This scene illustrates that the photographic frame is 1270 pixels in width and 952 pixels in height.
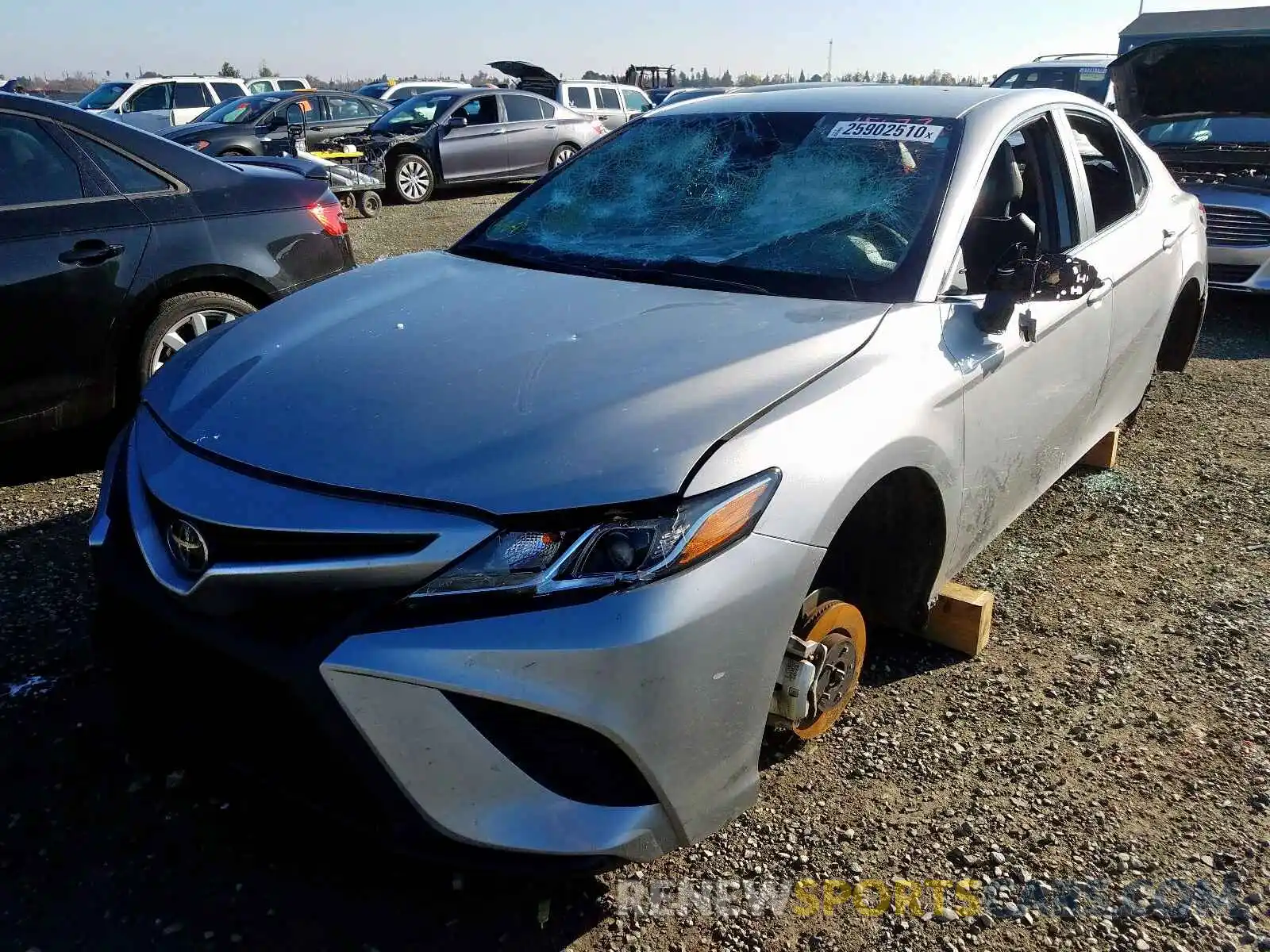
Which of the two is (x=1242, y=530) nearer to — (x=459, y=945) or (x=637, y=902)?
(x=637, y=902)

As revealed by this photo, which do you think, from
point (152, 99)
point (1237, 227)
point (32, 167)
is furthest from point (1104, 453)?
point (152, 99)

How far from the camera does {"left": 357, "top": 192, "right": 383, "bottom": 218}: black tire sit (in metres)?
12.4

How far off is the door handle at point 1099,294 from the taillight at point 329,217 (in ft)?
10.9

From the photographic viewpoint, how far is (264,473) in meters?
1.87

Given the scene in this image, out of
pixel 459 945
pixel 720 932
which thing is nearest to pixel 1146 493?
pixel 720 932

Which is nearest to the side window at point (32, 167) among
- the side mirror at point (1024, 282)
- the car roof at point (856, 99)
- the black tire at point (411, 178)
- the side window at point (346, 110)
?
the car roof at point (856, 99)

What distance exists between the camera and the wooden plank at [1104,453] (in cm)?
413

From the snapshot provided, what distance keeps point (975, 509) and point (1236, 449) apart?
9.13 feet

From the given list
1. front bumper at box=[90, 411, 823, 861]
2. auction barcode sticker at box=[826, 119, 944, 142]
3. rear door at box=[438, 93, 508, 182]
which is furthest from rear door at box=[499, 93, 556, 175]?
front bumper at box=[90, 411, 823, 861]

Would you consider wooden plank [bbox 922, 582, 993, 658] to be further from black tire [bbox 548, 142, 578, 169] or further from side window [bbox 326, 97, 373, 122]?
side window [bbox 326, 97, 373, 122]

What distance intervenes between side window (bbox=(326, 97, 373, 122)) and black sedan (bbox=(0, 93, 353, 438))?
12857 millimetres

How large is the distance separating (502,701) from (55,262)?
A: 328 cm

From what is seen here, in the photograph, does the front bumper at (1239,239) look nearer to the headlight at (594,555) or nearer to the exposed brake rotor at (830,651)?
the exposed brake rotor at (830,651)

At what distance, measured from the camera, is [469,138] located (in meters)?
14.4
